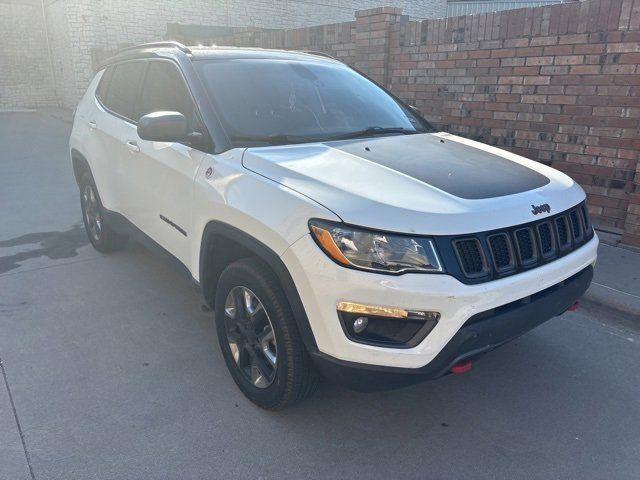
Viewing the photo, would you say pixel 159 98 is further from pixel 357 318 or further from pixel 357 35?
pixel 357 35

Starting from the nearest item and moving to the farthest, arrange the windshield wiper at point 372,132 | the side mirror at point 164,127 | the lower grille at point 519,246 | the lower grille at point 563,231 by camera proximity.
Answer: the lower grille at point 519,246, the lower grille at point 563,231, the side mirror at point 164,127, the windshield wiper at point 372,132

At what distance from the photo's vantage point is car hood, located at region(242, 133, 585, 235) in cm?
217

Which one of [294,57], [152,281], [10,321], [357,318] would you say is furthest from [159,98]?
[357,318]

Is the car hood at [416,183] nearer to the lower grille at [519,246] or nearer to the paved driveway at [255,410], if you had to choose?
the lower grille at [519,246]

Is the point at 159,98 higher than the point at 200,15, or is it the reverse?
the point at 200,15

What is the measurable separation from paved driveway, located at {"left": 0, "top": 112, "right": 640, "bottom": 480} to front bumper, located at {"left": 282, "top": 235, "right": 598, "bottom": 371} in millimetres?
636

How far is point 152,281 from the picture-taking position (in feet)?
14.5

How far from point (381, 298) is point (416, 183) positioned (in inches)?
25.2

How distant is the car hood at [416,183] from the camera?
217 cm

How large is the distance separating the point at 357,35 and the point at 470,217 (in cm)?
600

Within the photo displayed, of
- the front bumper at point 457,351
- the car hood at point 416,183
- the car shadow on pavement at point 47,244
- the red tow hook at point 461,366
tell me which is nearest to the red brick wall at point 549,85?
the car hood at point 416,183

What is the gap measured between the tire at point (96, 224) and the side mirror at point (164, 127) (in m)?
2.06

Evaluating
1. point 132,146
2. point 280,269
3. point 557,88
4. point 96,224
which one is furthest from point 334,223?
point 557,88

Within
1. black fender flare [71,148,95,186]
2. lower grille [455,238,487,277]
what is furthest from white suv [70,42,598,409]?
black fender flare [71,148,95,186]
